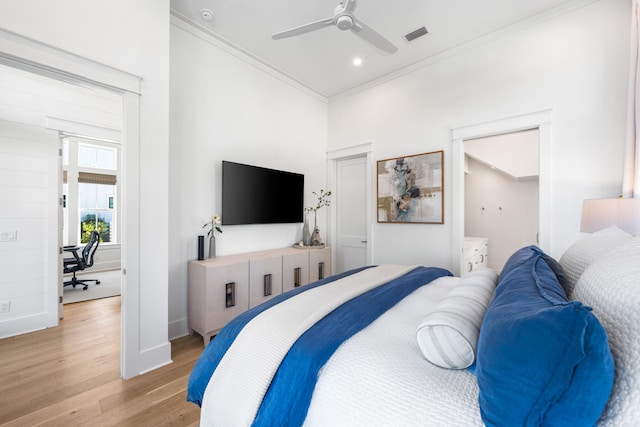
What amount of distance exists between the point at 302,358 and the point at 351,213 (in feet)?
10.8

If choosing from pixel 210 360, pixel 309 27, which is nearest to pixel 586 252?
pixel 210 360

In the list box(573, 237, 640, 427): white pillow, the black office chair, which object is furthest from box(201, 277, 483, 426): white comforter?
the black office chair

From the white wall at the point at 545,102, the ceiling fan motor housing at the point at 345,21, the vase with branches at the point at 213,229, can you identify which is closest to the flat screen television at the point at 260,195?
the vase with branches at the point at 213,229

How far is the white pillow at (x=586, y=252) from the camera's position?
1002 millimetres

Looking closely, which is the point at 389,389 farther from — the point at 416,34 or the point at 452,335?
the point at 416,34

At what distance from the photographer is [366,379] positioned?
0.84 meters

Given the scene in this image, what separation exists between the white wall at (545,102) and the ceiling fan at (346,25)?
1.31 m

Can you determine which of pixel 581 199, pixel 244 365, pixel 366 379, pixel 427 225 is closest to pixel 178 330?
pixel 244 365

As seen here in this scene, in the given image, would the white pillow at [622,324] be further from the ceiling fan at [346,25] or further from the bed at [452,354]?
the ceiling fan at [346,25]

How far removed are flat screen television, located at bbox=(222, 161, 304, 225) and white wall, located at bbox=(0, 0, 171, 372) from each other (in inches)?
32.6

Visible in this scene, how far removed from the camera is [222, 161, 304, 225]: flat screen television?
2.96m

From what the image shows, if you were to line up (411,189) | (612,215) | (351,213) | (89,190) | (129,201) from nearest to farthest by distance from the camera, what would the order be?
1. (612,215)
2. (129,201)
3. (411,189)
4. (351,213)
5. (89,190)

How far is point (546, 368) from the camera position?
540 millimetres

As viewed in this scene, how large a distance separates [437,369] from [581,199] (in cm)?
256
